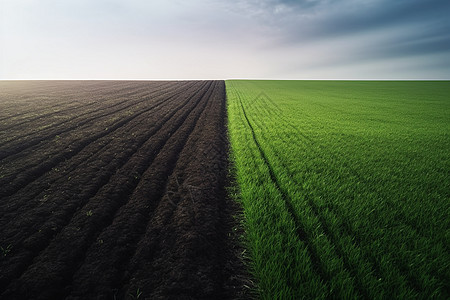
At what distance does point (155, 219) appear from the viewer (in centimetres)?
422

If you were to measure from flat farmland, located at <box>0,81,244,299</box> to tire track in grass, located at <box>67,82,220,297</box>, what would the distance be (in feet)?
0.05

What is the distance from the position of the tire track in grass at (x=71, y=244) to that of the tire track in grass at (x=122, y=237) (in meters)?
0.17

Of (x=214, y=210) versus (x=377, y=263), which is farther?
(x=214, y=210)

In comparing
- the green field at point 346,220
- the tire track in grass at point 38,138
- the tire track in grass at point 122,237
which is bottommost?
the tire track in grass at point 122,237

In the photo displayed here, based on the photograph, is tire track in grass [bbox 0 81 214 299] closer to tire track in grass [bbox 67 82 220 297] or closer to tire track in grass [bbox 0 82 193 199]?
tire track in grass [bbox 67 82 220 297]

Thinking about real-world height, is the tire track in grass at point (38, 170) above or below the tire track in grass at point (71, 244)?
above

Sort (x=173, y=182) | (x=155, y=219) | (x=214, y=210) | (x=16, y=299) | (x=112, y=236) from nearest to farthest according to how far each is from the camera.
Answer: (x=16, y=299), (x=112, y=236), (x=155, y=219), (x=214, y=210), (x=173, y=182)

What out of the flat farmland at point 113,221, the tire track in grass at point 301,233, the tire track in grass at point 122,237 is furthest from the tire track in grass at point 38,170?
the tire track in grass at point 301,233

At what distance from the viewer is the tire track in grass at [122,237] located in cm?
284

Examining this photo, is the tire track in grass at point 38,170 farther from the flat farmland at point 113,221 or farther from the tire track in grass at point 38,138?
the tire track in grass at point 38,138

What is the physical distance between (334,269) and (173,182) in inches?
167

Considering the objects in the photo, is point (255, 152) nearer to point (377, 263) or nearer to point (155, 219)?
point (155, 219)

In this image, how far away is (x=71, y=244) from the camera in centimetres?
347

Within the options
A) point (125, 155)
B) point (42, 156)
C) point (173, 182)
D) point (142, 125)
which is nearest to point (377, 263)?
point (173, 182)
